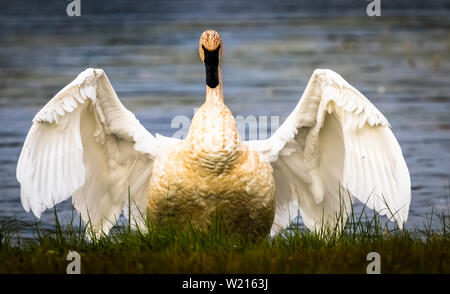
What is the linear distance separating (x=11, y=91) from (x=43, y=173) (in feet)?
38.5

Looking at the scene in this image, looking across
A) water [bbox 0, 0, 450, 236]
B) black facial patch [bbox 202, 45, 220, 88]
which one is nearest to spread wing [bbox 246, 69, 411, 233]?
black facial patch [bbox 202, 45, 220, 88]

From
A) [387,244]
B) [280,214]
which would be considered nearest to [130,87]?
[280,214]

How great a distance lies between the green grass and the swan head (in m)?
1.26

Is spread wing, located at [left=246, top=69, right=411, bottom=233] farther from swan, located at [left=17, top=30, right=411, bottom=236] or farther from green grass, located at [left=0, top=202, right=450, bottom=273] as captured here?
green grass, located at [left=0, top=202, right=450, bottom=273]

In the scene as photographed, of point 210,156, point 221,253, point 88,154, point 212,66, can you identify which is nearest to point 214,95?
point 212,66

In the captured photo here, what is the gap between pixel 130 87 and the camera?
62.0 ft

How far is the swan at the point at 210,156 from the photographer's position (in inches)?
296

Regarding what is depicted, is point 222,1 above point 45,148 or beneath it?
above

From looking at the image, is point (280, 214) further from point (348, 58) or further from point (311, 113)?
point (348, 58)

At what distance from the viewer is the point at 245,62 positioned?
2241 cm

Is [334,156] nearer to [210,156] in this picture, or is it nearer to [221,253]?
[210,156]

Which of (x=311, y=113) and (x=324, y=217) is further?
(x=324, y=217)
